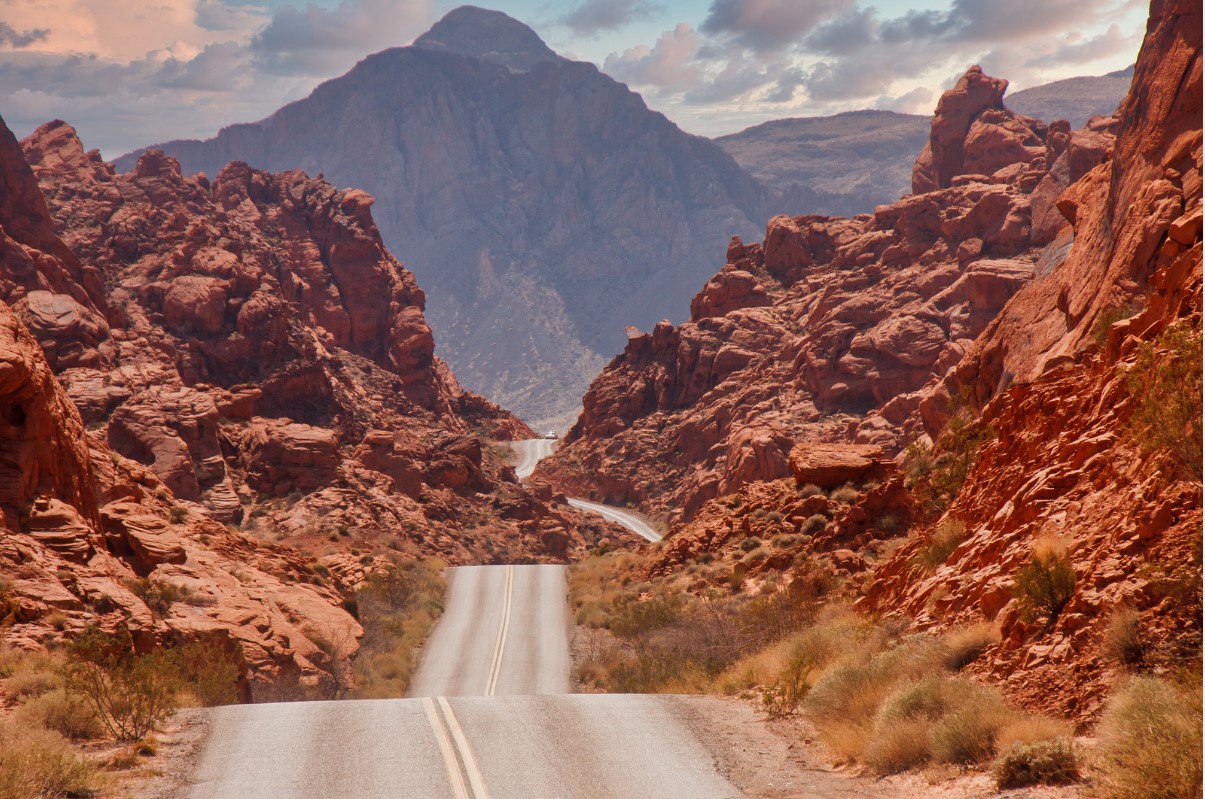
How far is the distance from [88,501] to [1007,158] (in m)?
83.4

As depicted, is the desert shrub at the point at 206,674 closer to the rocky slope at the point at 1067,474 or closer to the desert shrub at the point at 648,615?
the rocky slope at the point at 1067,474

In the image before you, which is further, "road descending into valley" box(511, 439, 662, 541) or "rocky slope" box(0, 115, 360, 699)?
"road descending into valley" box(511, 439, 662, 541)

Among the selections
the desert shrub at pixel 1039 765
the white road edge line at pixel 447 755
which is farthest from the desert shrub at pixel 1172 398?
the white road edge line at pixel 447 755

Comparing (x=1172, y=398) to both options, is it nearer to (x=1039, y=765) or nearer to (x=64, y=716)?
(x=1039, y=765)

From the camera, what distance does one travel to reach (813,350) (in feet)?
242

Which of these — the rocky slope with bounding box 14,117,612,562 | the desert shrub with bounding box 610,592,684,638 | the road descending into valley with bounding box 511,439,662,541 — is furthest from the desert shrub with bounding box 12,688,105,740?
the road descending into valley with bounding box 511,439,662,541

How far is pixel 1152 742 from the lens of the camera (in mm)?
7500

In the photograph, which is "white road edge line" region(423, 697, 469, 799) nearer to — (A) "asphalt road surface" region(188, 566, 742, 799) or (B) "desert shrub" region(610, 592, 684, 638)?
(A) "asphalt road surface" region(188, 566, 742, 799)

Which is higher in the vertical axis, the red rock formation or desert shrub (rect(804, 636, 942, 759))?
the red rock formation

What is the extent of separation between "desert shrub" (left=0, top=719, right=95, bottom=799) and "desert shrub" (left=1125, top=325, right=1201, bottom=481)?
10.9 metres

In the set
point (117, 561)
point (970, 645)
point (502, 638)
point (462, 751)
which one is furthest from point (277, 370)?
point (970, 645)

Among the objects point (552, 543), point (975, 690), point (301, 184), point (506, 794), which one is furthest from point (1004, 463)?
point (301, 184)

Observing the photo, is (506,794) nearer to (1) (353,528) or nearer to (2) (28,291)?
(1) (353,528)

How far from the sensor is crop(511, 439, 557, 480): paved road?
100062mm
